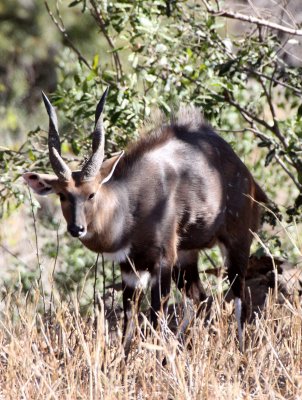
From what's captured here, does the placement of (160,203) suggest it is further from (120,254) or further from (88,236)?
(88,236)

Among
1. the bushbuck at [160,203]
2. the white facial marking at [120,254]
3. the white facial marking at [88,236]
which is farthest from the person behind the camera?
the white facial marking at [120,254]

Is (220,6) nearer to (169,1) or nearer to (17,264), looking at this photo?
(169,1)

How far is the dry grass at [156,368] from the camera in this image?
17.0ft

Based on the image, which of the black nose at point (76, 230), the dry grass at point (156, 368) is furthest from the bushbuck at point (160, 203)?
the dry grass at point (156, 368)

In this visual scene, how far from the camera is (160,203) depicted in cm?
719

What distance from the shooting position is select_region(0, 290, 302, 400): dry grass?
518 centimetres

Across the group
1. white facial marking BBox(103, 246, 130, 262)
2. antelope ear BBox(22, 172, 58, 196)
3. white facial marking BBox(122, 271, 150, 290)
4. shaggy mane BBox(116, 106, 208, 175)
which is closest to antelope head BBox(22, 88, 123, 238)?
antelope ear BBox(22, 172, 58, 196)

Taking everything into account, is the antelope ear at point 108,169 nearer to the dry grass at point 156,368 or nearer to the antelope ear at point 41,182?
the antelope ear at point 41,182

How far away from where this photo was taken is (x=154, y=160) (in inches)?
289

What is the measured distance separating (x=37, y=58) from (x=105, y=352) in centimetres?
994

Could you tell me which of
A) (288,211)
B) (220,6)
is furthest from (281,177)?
(220,6)

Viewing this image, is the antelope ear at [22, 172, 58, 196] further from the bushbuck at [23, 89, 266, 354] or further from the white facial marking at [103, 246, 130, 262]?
the white facial marking at [103, 246, 130, 262]

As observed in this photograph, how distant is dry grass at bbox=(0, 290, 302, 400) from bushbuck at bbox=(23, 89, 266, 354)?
25.7 inches

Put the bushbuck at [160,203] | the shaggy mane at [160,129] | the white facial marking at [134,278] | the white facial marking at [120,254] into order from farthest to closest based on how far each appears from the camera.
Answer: the shaggy mane at [160,129]
the white facial marking at [134,278]
the white facial marking at [120,254]
the bushbuck at [160,203]
